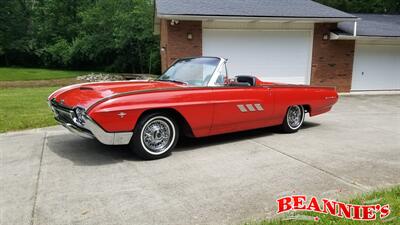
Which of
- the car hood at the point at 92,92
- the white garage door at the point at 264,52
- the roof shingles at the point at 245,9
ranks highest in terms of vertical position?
the roof shingles at the point at 245,9

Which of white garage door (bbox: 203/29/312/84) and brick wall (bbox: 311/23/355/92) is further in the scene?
brick wall (bbox: 311/23/355/92)

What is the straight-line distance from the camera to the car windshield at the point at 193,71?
5844mm

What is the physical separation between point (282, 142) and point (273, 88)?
100cm

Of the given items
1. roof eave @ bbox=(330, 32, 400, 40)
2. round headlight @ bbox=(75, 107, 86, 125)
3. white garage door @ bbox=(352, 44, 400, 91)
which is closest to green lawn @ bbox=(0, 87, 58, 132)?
round headlight @ bbox=(75, 107, 86, 125)

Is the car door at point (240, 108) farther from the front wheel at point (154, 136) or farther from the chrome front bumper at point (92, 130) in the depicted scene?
the chrome front bumper at point (92, 130)

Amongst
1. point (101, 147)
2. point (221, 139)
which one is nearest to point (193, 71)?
point (221, 139)

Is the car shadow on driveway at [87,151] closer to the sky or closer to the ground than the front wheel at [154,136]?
closer to the ground

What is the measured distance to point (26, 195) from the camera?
151 inches

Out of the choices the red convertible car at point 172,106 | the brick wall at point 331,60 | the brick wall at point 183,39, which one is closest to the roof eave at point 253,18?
the brick wall at point 183,39

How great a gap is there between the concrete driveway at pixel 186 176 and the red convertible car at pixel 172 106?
1.11 feet

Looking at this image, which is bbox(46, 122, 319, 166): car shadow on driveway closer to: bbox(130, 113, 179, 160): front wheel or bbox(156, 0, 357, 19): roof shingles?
bbox(130, 113, 179, 160): front wheel

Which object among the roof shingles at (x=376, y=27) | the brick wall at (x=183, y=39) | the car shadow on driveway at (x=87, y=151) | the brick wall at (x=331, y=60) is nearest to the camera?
the car shadow on driveway at (x=87, y=151)

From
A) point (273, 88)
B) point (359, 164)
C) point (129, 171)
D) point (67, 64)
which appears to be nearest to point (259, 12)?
point (273, 88)

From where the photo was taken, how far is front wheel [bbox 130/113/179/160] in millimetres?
4902
